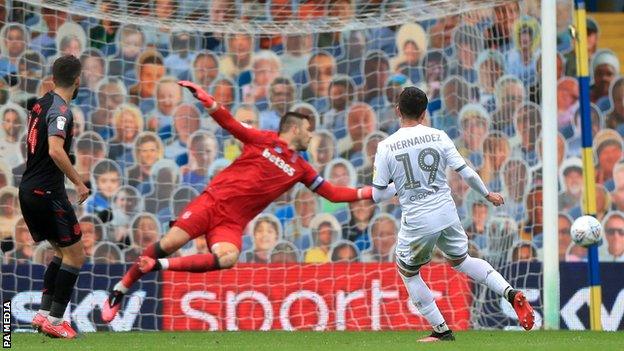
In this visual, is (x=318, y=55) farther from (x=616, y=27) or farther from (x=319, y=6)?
(x=616, y=27)

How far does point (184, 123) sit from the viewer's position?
11.5 meters

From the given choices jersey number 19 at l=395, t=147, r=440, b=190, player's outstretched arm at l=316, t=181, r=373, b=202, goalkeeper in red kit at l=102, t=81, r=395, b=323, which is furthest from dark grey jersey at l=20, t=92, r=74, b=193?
jersey number 19 at l=395, t=147, r=440, b=190

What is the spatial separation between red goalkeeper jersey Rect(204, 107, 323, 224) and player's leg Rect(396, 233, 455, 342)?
1681 millimetres

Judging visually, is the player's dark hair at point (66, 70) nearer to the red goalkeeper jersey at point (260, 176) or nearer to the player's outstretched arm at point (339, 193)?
the red goalkeeper jersey at point (260, 176)

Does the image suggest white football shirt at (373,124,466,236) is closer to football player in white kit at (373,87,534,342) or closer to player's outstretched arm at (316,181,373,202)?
football player in white kit at (373,87,534,342)

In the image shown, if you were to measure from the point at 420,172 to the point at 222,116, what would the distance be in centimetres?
177

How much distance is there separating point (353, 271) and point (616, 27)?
4.22 meters

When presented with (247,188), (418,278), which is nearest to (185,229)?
(247,188)

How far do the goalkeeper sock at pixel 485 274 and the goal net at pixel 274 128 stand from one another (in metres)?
2.56

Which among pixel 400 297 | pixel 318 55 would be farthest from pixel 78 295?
pixel 318 55

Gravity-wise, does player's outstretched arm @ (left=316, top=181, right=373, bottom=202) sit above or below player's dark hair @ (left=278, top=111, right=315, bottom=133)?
below

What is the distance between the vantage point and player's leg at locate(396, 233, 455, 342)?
7082 mm

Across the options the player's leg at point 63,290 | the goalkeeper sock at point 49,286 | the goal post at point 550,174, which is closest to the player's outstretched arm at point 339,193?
the goal post at point 550,174

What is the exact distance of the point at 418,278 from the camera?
718cm
